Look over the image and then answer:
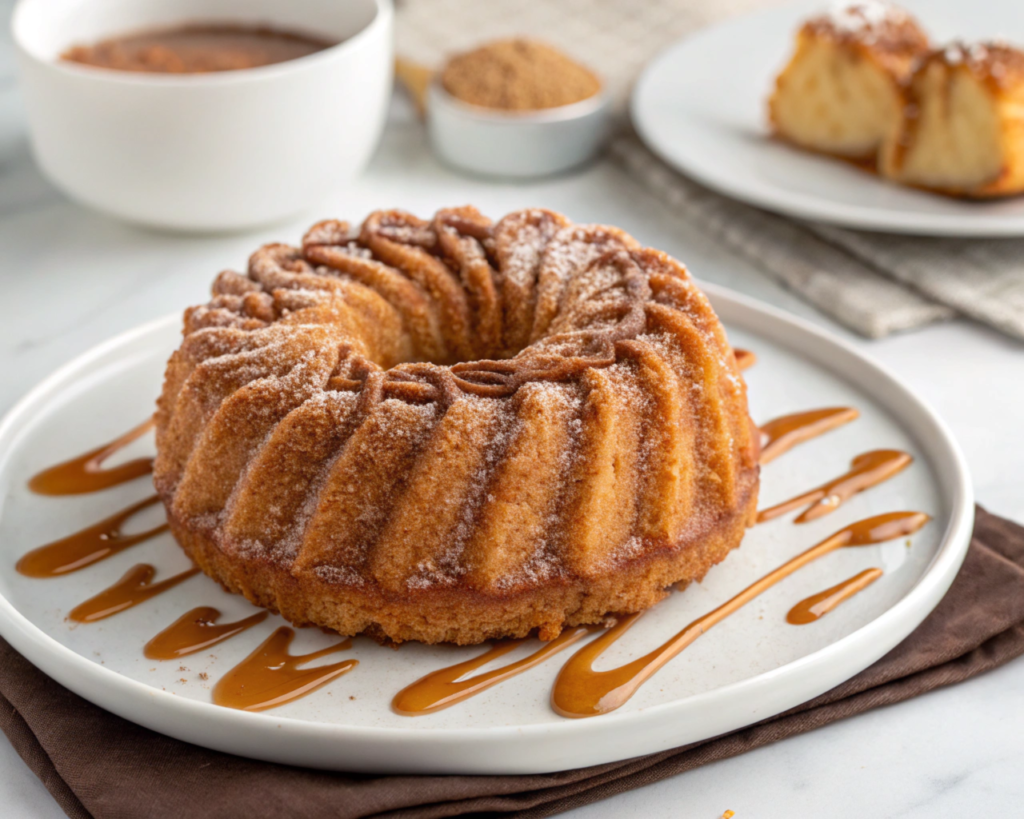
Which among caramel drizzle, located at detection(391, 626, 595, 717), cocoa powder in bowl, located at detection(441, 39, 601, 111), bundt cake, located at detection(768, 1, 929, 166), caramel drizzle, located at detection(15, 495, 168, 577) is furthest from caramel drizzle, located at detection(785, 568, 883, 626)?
cocoa powder in bowl, located at detection(441, 39, 601, 111)

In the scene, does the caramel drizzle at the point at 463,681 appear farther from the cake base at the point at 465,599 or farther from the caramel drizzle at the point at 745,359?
the caramel drizzle at the point at 745,359

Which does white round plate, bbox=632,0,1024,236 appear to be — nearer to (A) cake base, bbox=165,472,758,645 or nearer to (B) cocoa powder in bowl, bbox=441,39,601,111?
(B) cocoa powder in bowl, bbox=441,39,601,111

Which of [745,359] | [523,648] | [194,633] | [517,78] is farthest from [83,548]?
[517,78]

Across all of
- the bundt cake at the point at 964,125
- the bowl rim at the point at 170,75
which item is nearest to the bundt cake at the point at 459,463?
the bowl rim at the point at 170,75

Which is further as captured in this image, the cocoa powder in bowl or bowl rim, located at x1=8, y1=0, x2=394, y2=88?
the cocoa powder in bowl

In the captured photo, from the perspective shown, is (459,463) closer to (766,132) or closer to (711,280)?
(711,280)

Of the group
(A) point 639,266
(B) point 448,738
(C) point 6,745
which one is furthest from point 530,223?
(C) point 6,745
